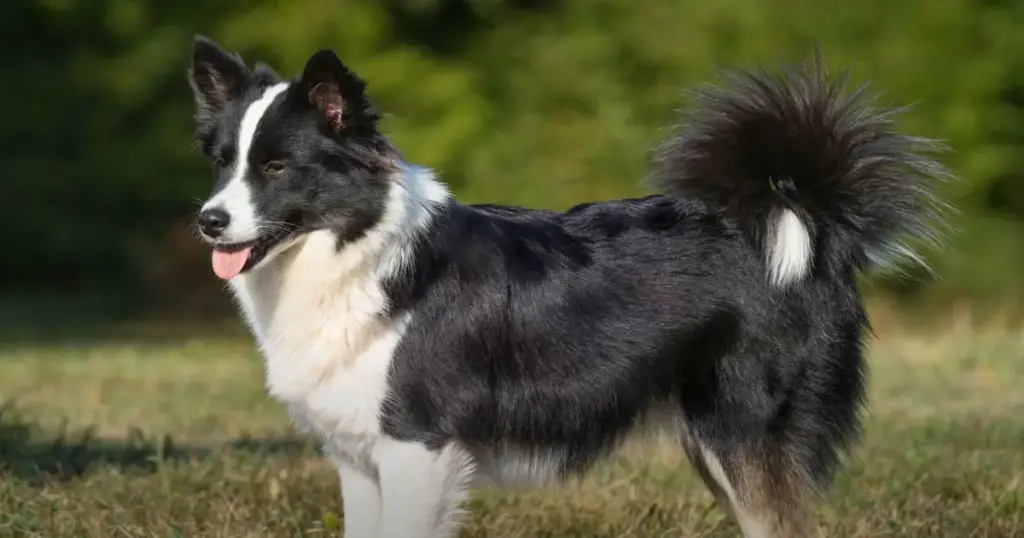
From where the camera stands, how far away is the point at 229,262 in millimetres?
3867

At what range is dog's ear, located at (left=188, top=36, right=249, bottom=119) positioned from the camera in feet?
13.3

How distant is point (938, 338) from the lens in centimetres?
1187

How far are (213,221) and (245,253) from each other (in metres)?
0.16

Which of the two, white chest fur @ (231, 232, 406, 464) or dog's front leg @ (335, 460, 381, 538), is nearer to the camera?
white chest fur @ (231, 232, 406, 464)

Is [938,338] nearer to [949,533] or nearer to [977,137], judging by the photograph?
[977,137]

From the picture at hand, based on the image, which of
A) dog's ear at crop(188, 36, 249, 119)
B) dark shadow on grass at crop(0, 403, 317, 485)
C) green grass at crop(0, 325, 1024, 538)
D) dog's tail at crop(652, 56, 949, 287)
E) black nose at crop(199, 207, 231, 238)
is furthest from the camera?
dark shadow on grass at crop(0, 403, 317, 485)

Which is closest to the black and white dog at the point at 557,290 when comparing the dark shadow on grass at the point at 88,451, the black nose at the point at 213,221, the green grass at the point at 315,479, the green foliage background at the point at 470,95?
the black nose at the point at 213,221

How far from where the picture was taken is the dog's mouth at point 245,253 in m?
3.84

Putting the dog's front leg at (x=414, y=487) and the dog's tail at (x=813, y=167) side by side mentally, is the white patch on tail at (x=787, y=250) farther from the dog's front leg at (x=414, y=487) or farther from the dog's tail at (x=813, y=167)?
the dog's front leg at (x=414, y=487)

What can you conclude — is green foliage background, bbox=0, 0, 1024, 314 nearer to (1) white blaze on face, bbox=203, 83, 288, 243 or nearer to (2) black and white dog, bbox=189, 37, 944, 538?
(2) black and white dog, bbox=189, 37, 944, 538

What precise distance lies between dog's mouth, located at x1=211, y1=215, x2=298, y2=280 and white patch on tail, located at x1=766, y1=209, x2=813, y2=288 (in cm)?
158

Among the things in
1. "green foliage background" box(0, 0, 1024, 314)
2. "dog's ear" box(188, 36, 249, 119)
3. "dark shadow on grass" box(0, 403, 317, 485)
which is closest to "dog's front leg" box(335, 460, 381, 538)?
"dog's ear" box(188, 36, 249, 119)

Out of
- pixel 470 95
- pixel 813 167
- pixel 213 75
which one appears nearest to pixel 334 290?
pixel 213 75

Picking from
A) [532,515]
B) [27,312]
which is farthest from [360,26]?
[532,515]
